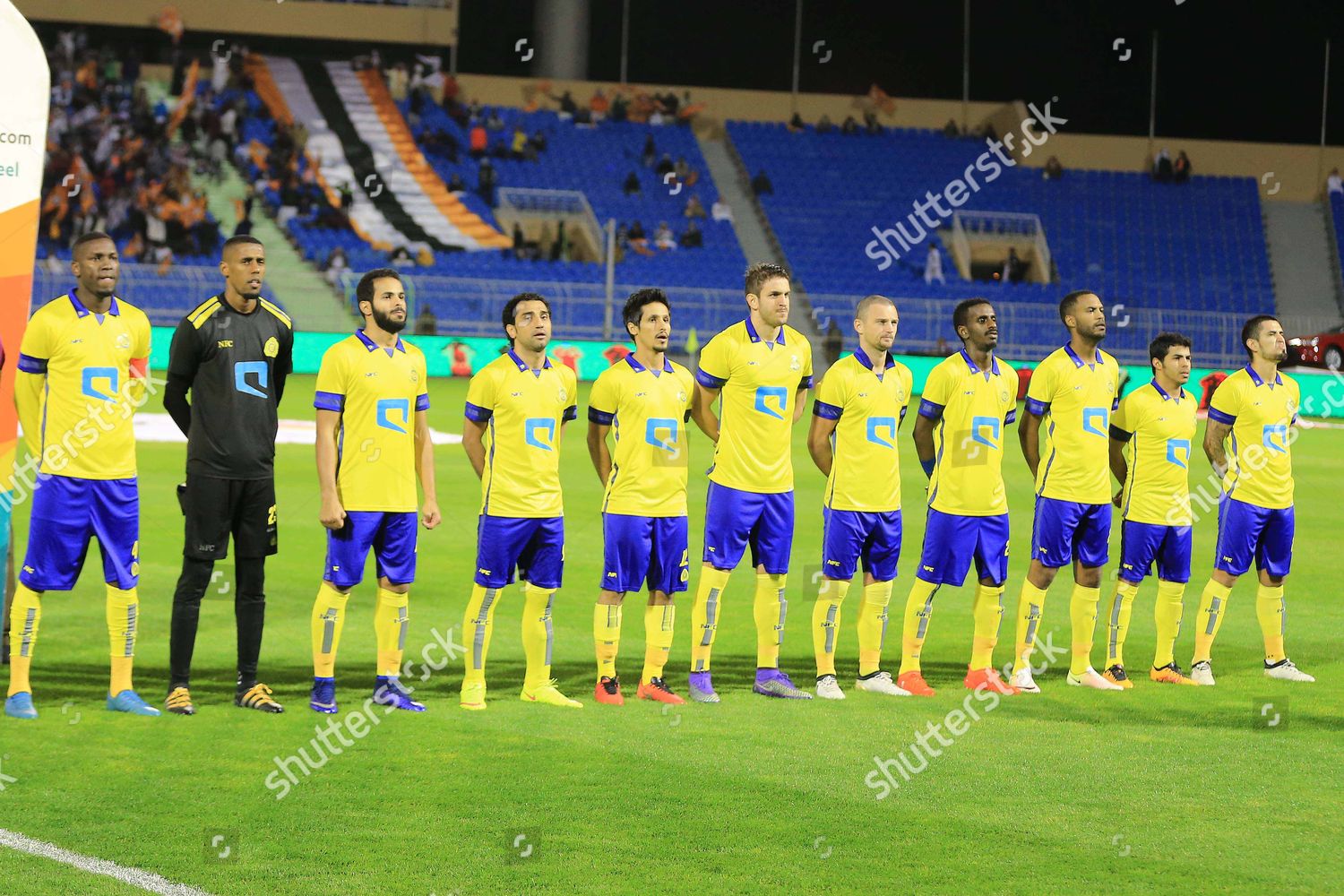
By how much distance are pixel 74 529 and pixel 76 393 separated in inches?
29.5

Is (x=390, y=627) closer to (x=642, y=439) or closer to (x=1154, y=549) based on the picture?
(x=642, y=439)

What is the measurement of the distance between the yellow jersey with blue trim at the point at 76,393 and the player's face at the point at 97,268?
15 centimetres

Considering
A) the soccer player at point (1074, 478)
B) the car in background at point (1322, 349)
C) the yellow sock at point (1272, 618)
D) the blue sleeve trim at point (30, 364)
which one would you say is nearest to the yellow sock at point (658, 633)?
the soccer player at point (1074, 478)

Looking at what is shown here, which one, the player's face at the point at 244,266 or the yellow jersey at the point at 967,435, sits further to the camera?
the yellow jersey at the point at 967,435

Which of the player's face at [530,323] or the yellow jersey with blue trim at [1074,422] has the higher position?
the player's face at [530,323]

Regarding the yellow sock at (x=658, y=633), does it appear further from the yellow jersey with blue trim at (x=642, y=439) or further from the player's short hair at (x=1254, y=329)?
the player's short hair at (x=1254, y=329)

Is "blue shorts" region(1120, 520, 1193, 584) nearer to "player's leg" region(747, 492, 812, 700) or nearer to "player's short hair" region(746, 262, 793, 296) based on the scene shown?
"player's leg" region(747, 492, 812, 700)

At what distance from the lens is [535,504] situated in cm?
862

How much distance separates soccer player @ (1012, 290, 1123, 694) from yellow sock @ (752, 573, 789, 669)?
166cm

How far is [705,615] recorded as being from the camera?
29.7 feet

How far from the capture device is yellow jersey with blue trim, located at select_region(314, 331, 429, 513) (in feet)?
27.3

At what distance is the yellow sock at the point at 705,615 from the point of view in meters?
9.05

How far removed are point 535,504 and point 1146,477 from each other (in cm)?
416

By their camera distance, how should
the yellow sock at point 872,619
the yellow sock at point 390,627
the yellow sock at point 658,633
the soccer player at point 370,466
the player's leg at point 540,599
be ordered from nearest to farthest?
1. the soccer player at point 370,466
2. the yellow sock at point 390,627
3. the player's leg at point 540,599
4. the yellow sock at point 658,633
5. the yellow sock at point 872,619
